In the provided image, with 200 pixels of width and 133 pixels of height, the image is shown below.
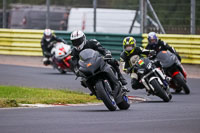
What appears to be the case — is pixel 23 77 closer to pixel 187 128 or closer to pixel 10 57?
pixel 10 57

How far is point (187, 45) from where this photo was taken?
67.9 feet

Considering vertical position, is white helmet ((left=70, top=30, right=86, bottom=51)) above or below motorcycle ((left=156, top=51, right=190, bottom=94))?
above

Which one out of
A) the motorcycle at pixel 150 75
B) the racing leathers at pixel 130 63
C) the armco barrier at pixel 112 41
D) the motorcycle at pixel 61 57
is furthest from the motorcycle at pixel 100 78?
the armco barrier at pixel 112 41

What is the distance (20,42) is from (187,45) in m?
7.43

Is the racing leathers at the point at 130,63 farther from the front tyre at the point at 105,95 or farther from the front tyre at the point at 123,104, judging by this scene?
the front tyre at the point at 105,95

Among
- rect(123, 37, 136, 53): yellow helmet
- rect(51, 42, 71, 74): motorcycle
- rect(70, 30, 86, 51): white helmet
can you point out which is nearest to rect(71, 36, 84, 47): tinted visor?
rect(70, 30, 86, 51): white helmet

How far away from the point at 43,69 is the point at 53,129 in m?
14.9

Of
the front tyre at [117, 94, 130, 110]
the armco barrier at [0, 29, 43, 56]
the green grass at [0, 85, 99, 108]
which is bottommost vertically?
the armco barrier at [0, 29, 43, 56]

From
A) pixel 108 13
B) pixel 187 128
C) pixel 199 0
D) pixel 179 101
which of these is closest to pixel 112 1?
pixel 108 13

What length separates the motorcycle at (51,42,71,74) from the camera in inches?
842

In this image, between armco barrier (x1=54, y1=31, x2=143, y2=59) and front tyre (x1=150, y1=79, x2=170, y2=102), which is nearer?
front tyre (x1=150, y1=79, x2=170, y2=102)

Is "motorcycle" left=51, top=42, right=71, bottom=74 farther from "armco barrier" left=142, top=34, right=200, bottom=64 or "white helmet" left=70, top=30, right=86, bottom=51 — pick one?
"white helmet" left=70, top=30, right=86, bottom=51

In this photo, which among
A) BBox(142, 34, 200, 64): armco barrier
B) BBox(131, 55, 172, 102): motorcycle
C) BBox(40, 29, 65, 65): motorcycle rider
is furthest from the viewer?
BBox(40, 29, 65, 65): motorcycle rider

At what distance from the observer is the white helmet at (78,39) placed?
11836 millimetres
